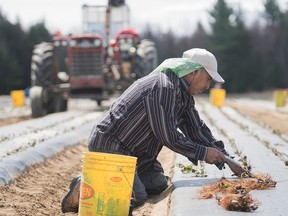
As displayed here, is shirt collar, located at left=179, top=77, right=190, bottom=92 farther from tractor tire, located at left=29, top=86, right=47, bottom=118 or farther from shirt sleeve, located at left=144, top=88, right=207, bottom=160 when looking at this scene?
tractor tire, located at left=29, top=86, right=47, bottom=118

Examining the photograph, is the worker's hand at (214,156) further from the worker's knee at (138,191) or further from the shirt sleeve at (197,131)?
the worker's knee at (138,191)

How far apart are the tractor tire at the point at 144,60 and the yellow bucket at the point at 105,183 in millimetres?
13133

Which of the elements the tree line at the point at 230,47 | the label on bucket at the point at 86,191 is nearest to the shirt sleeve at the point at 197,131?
the label on bucket at the point at 86,191

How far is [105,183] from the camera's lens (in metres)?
4.50

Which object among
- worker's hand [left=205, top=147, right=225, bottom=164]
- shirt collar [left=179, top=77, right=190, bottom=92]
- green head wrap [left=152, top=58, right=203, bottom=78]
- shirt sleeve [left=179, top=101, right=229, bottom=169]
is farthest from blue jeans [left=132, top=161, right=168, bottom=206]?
green head wrap [left=152, top=58, right=203, bottom=78]

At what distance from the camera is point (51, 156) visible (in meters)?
8.91

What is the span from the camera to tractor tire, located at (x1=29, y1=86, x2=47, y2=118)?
16.8 meters

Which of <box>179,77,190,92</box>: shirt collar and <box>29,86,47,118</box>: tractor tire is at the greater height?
<box>179,77,190,92</box>: shirt collar

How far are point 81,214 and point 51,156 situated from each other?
14.3 ft

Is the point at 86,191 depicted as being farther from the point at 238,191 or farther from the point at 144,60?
the point at 144,60

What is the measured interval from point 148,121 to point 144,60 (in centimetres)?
1289

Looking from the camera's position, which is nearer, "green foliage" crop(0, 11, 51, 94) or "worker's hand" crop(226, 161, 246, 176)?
"worker's hand" crop(226, 161, 246, 176)

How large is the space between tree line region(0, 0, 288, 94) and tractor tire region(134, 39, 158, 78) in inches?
1173

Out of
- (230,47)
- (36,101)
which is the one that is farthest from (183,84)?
(230,47)
